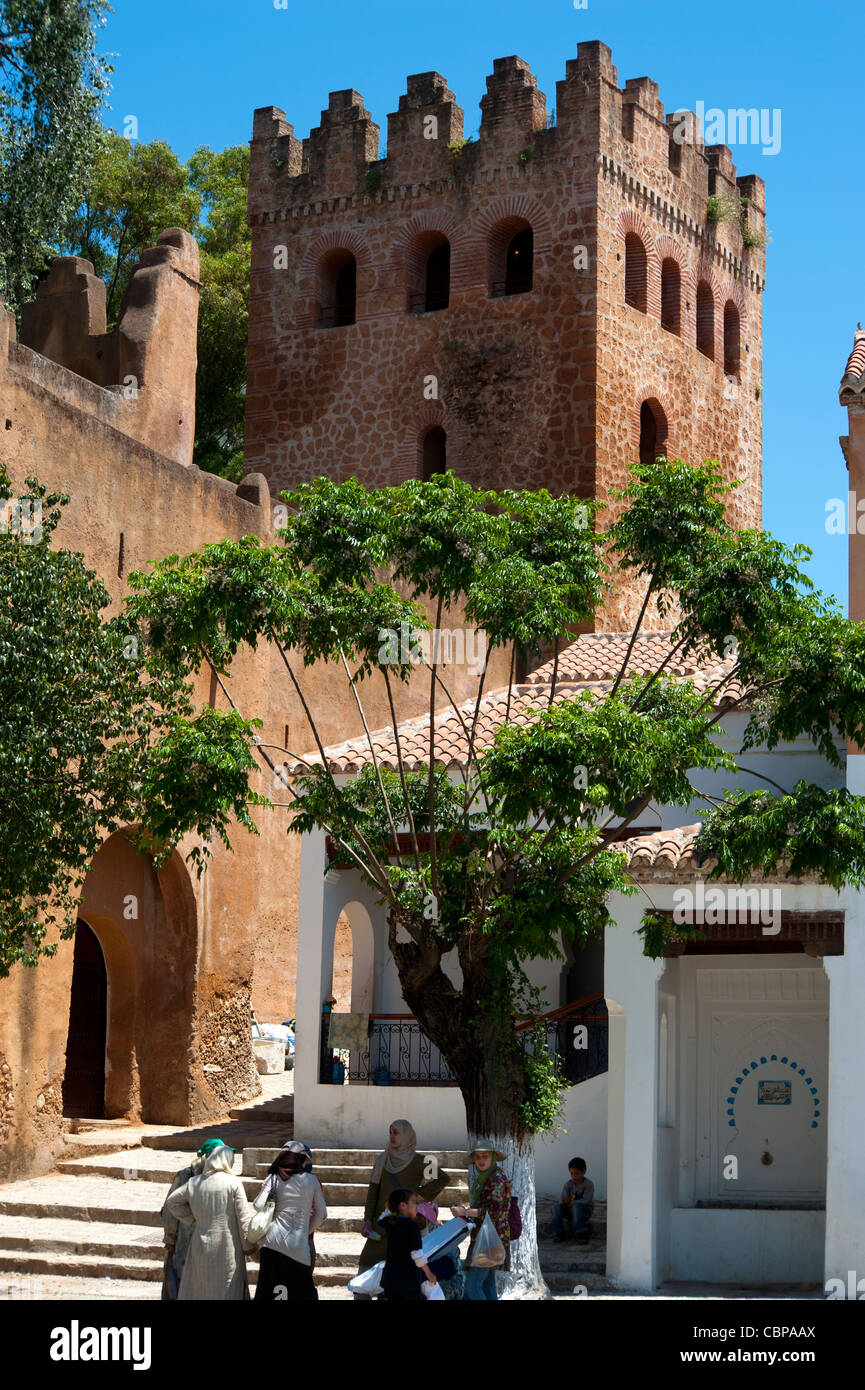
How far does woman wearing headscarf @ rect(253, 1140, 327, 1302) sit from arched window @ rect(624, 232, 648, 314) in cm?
2166

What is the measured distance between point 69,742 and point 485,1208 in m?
4.24

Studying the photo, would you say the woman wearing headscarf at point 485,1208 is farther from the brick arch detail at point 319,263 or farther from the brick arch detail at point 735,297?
the brick arch detail at point 735,297

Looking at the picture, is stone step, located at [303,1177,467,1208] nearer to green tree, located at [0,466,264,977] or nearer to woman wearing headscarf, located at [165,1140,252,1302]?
green tree, located at [0,466,264,977]

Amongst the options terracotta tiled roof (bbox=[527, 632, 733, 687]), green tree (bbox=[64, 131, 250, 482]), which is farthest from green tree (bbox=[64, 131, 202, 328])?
terracotta tiled roof (bbox=[527, 632, 733, 687])

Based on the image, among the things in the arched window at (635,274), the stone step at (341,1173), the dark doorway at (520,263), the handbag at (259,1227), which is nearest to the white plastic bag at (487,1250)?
the handbag at (259,1227)

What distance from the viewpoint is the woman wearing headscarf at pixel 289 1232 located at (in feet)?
30.4

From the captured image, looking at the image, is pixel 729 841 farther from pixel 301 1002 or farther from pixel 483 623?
pixel 301 1002

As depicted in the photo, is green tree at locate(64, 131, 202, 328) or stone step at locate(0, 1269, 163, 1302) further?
→ green tree at locate(64, 131, 202, 328)

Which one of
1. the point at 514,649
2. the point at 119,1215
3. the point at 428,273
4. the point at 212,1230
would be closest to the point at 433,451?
the point at 428,273

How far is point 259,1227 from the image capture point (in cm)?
920

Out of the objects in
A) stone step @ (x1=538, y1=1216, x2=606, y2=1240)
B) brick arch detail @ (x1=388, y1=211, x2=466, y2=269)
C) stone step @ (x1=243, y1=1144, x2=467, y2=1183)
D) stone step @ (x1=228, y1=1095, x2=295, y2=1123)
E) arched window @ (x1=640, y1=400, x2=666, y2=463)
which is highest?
brick arch detail @ (x1=388, y1=211, x2=466, y2=269)

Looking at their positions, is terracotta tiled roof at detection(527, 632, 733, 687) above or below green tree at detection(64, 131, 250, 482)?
below

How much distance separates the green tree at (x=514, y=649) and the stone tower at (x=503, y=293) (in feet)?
46.0

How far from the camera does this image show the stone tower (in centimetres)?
2778
